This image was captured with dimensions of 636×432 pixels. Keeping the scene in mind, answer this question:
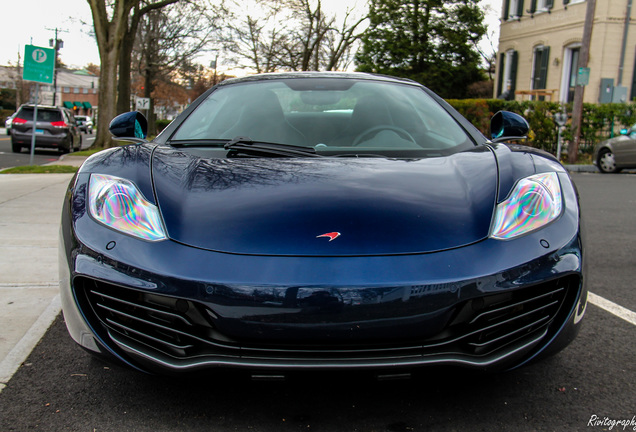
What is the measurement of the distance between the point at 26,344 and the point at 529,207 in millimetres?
2280

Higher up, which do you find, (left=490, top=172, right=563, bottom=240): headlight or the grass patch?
(left=490, top=172, right=563, bottom=240): headlight

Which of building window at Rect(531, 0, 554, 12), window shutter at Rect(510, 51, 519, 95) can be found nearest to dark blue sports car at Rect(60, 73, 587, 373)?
building window at Rect(531, 0, 554, 12)

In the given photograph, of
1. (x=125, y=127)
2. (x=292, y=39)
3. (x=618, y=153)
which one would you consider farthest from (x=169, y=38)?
(x=125, y=127)

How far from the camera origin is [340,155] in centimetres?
259

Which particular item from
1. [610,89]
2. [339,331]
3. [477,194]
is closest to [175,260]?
[339,331]

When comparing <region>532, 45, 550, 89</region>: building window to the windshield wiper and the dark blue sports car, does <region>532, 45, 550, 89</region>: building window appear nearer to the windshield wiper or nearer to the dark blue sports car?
the dark blue sports car

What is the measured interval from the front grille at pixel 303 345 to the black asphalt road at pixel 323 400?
0.08 m

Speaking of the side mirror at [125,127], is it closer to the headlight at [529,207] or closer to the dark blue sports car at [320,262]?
the dark blue sports car at [320,262]

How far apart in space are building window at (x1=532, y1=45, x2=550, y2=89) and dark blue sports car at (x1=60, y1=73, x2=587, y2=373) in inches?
994

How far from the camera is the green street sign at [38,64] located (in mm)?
12750

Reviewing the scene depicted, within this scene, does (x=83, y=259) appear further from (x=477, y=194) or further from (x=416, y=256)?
(x=477, y=194)

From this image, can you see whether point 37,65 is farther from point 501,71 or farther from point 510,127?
point 501,71

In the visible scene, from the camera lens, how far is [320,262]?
6.05ft

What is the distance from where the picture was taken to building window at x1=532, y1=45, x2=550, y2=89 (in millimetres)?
25328
